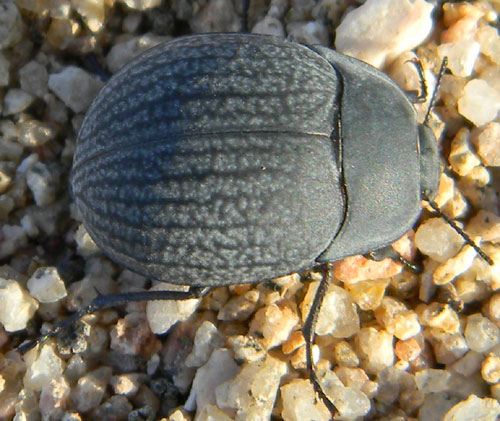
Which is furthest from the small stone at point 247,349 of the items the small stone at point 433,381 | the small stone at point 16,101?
the small stone at point 16,101

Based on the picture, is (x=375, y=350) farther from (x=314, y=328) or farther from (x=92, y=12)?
(x=92, y=12)

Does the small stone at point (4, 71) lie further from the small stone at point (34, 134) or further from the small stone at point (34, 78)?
the small stone at point (34, 134)

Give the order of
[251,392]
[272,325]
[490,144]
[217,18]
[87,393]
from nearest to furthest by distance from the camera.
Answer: [251,392] < [87,393] < [272,325] < [490,144] < [217,18]

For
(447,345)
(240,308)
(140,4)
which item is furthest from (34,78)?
(447,345)

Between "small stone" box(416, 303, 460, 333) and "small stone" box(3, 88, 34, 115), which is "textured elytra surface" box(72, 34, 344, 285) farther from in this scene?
"small stone" box(3, 88, 34, 115)

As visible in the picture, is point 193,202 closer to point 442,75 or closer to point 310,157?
point 310,157

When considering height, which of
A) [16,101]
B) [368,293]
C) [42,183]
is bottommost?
[368,293]

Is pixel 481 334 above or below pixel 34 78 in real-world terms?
below
